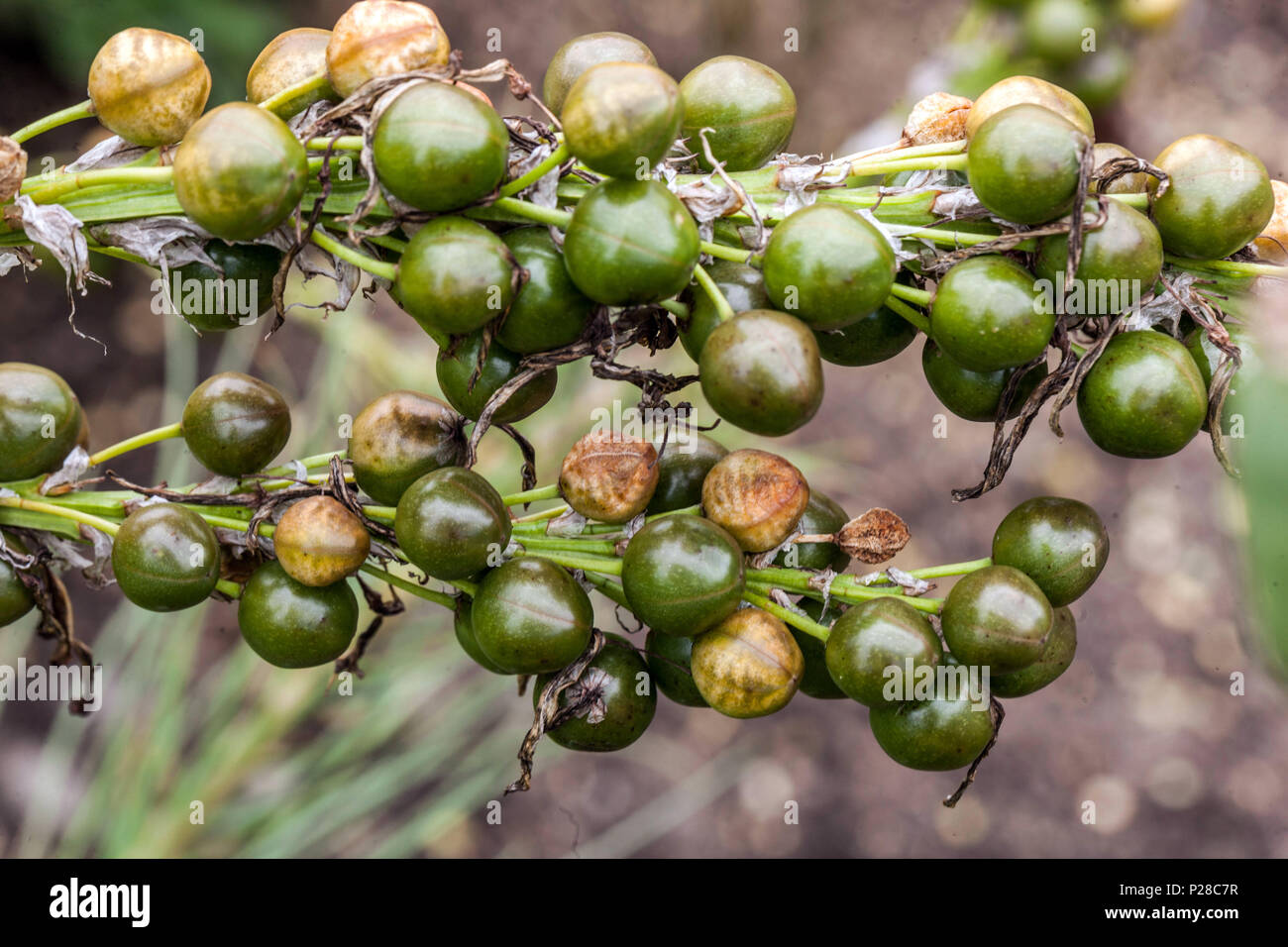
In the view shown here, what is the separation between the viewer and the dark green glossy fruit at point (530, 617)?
1.54m

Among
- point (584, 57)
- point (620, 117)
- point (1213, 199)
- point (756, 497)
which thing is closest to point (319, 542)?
point (756, 497)

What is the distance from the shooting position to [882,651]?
148 centimetres

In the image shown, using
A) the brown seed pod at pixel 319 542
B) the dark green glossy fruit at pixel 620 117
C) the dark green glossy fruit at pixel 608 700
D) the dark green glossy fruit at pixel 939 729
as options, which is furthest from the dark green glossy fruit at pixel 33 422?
the dark green glossy fruit at pixel 939 729

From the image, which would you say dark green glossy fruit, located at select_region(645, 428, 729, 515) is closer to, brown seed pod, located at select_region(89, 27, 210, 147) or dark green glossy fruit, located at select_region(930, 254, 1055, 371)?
dark green glossy fruit, located at select_region(930, 254, 1055, 371)

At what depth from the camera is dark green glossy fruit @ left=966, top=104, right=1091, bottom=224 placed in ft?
4.53

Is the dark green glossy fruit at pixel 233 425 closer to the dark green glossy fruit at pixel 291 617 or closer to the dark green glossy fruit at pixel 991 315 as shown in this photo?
the dark green glossy fruit at pixel 291 617

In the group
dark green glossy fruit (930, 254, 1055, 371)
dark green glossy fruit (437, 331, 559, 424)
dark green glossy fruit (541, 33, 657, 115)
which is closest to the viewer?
dark green glossy fruit (930, 254, 1055, 371)

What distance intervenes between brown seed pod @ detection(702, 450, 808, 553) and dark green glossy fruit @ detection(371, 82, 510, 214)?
551mm

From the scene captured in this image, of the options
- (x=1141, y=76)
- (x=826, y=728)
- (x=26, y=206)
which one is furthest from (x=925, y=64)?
(x=26, y=206)

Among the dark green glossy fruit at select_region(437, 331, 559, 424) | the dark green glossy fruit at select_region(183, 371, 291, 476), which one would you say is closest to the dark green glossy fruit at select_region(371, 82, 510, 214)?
the dark green glossy fruit at select_region(437, 331, 559, 424)

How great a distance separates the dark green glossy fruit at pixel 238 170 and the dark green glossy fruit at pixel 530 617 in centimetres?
61

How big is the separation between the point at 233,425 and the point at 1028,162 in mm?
1267

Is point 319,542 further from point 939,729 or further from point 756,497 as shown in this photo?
point 939,729
